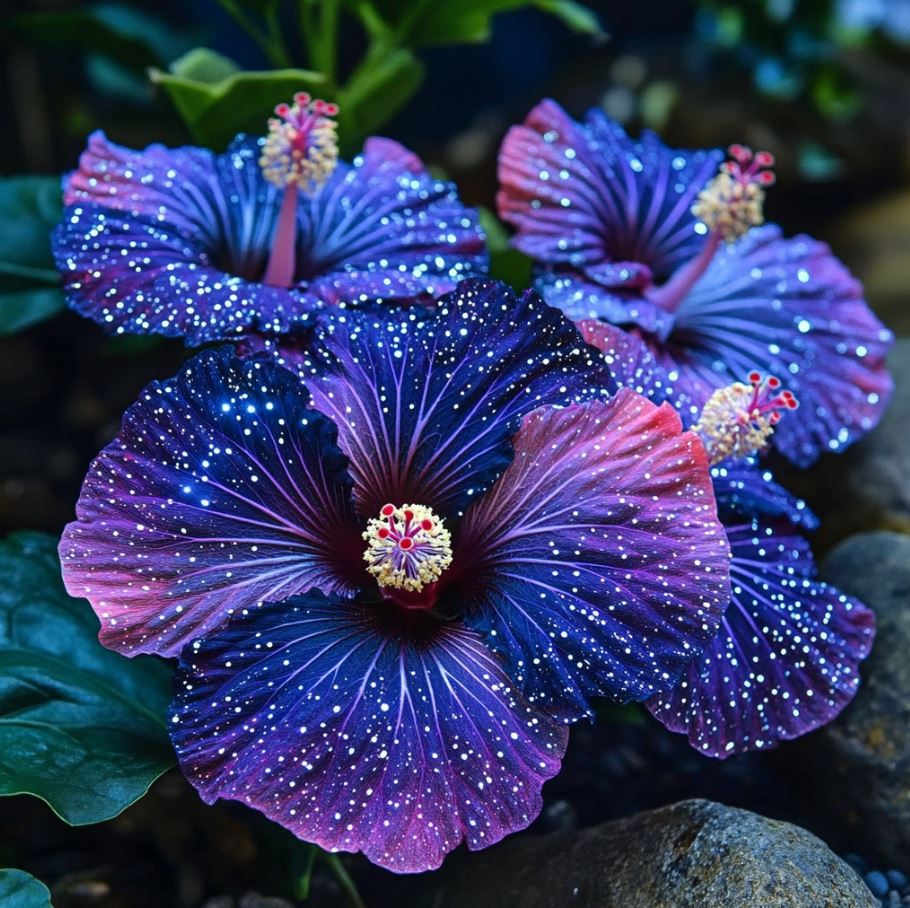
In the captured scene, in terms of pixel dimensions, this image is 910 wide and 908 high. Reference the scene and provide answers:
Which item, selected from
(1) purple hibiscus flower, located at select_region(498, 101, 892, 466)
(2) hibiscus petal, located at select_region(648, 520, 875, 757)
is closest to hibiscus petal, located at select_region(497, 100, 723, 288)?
(1) purple hibiscus flower, located at select_region(498, 101, 892, 466)

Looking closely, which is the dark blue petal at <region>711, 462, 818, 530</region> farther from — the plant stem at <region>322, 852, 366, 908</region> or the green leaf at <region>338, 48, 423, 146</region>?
the green leaf at <region>338, 48, 423, 146</region>

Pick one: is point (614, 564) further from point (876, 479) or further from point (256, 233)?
point (876, 479)

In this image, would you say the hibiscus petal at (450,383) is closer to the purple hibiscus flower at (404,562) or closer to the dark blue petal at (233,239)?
the purple hibiscus flower at (404,562)

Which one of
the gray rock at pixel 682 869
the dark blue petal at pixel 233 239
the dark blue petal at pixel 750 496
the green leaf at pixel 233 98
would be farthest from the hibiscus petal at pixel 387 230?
the gray rock at pixel 682 869

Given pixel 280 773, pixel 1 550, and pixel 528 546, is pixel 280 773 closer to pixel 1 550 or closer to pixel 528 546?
pixel 528 546

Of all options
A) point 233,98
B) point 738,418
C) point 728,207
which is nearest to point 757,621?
point 738,418
